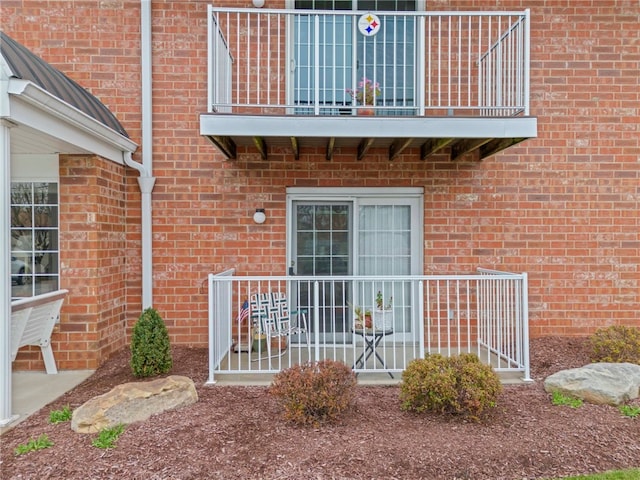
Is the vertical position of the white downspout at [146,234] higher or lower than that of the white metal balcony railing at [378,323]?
higher

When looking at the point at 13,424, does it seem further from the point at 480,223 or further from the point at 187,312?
the point at 480,223

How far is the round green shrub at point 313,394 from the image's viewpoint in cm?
352

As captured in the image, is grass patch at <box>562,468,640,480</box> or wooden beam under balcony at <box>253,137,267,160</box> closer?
grass patch at <box>562,468,640,480</box>

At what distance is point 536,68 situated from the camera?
239 inches

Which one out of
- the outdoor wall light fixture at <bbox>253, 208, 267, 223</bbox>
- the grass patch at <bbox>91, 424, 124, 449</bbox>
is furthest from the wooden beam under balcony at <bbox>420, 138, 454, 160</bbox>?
the grass patch at <bbox>91, 424, 124, 449</bbox>

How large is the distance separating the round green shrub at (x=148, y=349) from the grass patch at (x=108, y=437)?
131 centimetres

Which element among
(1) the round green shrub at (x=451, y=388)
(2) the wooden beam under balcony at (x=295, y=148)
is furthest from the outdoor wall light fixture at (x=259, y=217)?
(1) the round green shrub at (x=451, y=388)

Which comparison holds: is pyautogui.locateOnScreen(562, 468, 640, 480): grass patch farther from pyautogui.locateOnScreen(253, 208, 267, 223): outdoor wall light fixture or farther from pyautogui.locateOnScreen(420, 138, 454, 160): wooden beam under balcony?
pyautogui.locateOnScreen(253, 208, 267, 223): outdoor wall light fixture

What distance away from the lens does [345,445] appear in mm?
3184

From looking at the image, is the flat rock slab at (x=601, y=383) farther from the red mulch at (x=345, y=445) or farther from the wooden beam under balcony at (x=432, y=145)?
the wooden beam under balcony at (x=432, y=145)

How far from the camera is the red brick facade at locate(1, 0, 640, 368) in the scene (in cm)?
592

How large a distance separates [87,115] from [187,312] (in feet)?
9.52

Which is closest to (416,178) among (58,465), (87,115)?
(87,115)

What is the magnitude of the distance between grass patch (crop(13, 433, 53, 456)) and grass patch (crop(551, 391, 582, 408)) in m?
4.47
